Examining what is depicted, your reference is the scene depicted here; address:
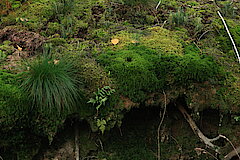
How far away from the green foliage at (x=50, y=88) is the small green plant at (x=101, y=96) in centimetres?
25

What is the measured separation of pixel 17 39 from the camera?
414cm

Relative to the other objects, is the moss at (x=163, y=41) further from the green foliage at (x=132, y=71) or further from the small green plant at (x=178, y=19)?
the small green plant at (x=178, y=19)

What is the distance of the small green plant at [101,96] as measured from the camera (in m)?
3.15

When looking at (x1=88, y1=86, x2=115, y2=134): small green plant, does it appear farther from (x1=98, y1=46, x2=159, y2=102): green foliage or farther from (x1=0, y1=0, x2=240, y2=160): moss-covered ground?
(x1=98, y1=46, x2=159, y2=102): green foliage

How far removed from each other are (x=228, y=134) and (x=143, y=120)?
1.27 metres

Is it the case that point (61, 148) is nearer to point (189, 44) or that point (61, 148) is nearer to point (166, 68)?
point (166, 68)

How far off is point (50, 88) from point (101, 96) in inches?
26.0

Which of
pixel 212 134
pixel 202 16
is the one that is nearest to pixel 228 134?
pixel 212 134

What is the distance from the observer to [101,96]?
10.6 feet

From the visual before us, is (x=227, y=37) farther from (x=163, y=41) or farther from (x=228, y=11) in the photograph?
(x=163, y=41)

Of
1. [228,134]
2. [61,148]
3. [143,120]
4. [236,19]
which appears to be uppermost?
[236,19]

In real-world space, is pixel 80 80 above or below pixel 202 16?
below

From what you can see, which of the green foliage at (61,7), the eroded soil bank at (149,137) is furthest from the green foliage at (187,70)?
the green foliage at (61,7)

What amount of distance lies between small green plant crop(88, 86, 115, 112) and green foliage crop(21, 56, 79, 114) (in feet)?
0.81
